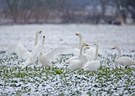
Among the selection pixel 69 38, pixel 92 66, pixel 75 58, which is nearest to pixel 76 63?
pixel 92 66

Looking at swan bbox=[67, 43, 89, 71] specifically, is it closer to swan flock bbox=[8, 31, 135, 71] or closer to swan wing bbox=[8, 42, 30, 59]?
swan flock bbox=[8, 31, 135, 71]

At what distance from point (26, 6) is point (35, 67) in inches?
1726

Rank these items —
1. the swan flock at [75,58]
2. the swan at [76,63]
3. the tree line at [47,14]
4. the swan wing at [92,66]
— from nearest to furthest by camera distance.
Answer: the swan wing at [92,66] → the swan flock at [75,58] → the swan at [76,63] → the tree line at [47,14]

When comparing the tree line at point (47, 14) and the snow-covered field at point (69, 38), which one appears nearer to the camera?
the snow-covered field at point (69, 38)

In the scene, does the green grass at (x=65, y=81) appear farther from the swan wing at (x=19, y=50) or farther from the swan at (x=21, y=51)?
the swan wing at (x=19, y=50)

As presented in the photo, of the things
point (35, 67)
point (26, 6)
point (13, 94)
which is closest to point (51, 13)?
point (26, 6)

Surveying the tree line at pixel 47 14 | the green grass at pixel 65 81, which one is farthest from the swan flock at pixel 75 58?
the tree line at pixel 47 14

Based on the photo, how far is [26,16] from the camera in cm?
5609

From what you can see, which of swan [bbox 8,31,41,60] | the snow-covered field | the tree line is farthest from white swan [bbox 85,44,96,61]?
the tree line

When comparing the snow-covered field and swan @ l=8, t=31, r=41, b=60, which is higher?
swan @ l=8, t=31, r=41, b=60

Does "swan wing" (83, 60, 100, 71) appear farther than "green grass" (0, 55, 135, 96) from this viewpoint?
Yes

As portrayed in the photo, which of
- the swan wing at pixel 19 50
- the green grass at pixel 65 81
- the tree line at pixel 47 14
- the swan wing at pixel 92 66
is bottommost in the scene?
the green grass at pixel 65 81

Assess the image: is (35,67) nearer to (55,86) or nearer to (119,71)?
(119,71)

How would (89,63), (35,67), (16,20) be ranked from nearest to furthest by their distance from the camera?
(89,63), (35,67), (16,20)
